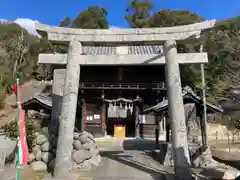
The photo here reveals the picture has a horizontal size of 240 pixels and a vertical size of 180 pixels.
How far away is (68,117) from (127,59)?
2.80 m

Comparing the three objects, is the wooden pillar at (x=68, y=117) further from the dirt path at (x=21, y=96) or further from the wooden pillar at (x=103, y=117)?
the dirt path at (x=21, y=96)

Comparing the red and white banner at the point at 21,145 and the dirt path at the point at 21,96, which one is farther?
the dirt path at the point at 21,96

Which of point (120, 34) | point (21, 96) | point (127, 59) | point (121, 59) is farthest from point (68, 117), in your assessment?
point (21, 96)

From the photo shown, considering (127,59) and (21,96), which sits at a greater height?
(21,96)

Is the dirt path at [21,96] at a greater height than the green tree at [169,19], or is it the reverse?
the green tree at [169,19]

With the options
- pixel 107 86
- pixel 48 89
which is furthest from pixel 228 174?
pixel 48 89

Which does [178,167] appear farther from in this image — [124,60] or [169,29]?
[169,29]

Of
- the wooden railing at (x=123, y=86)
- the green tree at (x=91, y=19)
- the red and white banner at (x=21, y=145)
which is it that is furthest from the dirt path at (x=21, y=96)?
the red and white banner at (x=21, y=145)

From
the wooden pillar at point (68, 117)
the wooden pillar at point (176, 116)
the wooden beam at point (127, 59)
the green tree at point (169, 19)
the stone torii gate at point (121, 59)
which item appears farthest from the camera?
the green tree at point (169, 19)

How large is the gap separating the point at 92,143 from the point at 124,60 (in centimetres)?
370

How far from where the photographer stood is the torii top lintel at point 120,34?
284 inches

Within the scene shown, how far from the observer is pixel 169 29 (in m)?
7.27

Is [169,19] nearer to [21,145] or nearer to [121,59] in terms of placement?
[121,59]

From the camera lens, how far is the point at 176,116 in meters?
6.59
